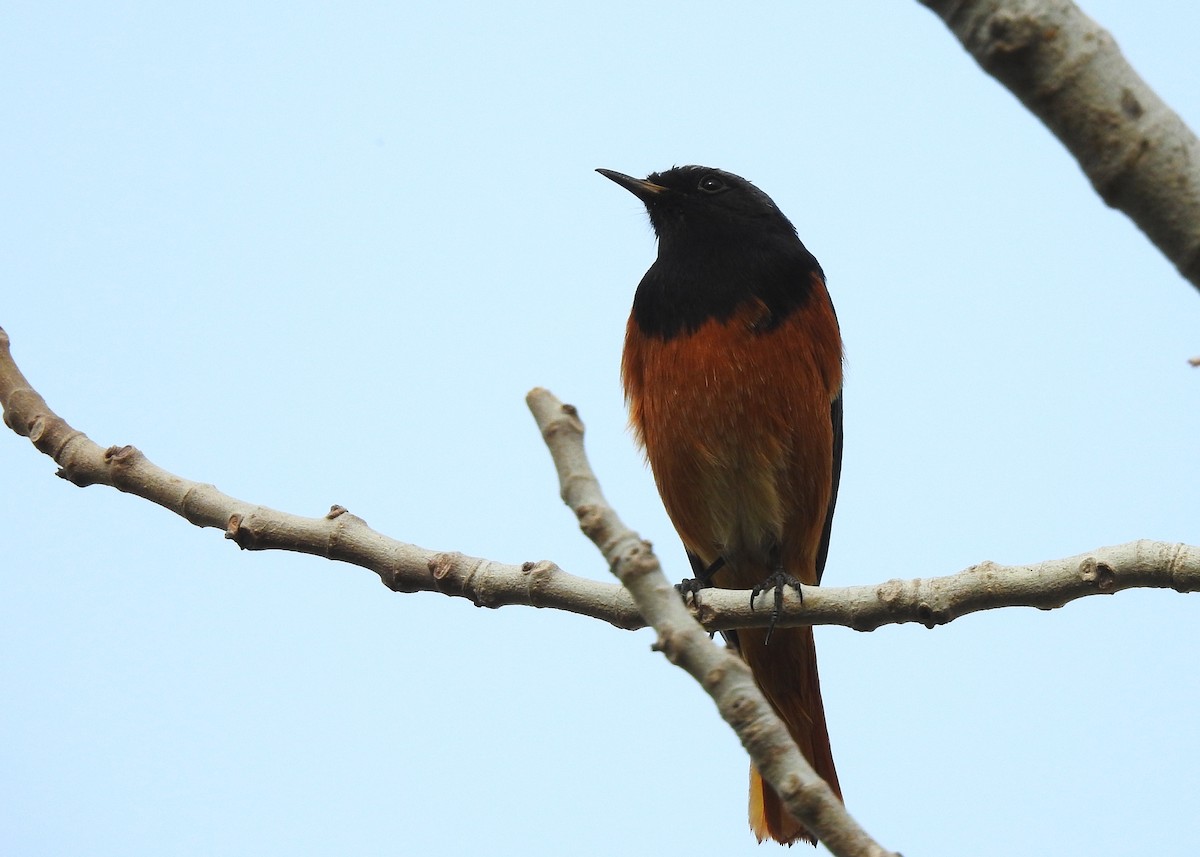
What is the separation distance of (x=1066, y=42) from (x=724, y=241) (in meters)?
4.83

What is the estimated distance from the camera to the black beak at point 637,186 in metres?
6.61

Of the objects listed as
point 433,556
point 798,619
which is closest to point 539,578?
point 433,556

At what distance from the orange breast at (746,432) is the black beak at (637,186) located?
1036mm

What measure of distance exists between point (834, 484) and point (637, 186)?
1.86 metres

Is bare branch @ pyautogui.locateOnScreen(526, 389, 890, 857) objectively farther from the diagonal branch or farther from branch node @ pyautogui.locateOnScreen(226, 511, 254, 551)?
branch node @ pyautogui.locateOnScreen(226, 511, 254, 551)

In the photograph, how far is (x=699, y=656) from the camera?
217cm

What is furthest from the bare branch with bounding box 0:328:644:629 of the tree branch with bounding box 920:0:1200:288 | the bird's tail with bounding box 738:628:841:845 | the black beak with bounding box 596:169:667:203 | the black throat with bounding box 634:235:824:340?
the black beak with bounding box 596:169:667:203

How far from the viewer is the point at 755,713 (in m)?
2.16

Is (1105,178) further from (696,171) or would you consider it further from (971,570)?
(696,171)

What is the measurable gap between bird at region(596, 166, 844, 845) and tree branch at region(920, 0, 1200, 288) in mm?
4089

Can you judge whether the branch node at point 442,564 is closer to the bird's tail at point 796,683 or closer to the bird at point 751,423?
the bird at point 751,423

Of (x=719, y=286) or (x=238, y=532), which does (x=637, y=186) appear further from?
(x=238, y=532)

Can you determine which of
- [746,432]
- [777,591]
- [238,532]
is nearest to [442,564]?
[238,532]

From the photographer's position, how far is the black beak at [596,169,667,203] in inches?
260
